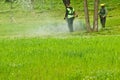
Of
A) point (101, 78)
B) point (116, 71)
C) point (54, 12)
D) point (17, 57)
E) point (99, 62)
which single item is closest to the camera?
point (101, 78)

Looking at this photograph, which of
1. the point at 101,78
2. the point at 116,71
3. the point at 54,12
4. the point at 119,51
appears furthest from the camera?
the point at 54,12

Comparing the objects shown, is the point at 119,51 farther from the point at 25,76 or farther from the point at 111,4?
the point at 111,4

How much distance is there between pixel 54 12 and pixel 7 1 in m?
21.8

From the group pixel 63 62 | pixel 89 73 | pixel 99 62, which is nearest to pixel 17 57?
pixel 63 62

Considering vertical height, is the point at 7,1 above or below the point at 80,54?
below

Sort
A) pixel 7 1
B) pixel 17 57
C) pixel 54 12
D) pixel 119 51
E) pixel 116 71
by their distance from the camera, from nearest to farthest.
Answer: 1. pixel 116 71
2. pixel 17 57
3. pixel 119 51
4. pixel 54 12
5. pixel 7 1

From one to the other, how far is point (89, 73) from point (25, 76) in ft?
4.77

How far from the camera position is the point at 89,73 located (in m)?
9.27

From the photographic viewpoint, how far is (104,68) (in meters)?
9.90

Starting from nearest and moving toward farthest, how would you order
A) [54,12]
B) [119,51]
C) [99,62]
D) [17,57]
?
[99,62] < [17,57] < [119,51] < [54,12]

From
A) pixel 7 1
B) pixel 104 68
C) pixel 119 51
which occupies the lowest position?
pixel 7 1

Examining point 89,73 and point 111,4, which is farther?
point 111,4

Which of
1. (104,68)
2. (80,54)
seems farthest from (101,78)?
(80,54)

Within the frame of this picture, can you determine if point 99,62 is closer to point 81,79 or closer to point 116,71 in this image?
point 116,71
